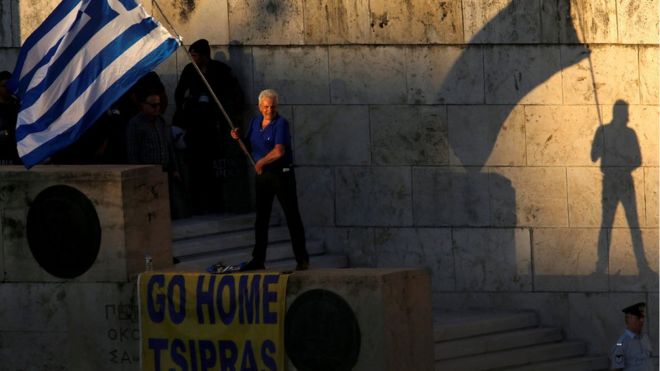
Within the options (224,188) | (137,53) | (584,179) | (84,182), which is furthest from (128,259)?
(584,179)

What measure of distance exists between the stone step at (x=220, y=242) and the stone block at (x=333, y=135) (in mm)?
996

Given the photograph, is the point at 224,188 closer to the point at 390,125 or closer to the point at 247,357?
the point at 390,125

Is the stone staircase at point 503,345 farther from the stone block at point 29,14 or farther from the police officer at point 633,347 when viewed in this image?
the stone block at point 29,14

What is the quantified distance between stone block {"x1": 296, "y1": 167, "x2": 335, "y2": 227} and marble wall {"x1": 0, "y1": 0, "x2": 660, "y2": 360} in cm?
2

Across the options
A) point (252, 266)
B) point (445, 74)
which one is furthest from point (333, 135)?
point (252, 266)

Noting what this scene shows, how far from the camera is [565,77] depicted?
69.2 feet

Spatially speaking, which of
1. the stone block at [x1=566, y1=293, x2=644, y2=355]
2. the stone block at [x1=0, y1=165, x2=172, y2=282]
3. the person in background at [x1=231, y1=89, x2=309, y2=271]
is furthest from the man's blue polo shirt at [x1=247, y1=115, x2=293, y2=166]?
the stone block at [x1=566, y1=293, x2=644, y2=355]

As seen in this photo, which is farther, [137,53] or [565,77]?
[565,77]

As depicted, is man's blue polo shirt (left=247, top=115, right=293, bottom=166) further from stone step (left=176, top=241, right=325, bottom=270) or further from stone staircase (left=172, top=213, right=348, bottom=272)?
stone staircase (left=172, top=213, right=348, bottom=272)

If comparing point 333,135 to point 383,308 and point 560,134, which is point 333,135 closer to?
point 560,134

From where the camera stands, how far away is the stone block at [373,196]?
70.7ft

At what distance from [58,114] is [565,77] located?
625cm

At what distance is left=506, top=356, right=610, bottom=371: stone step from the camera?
2022 cm

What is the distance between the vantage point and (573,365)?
20.6 m
